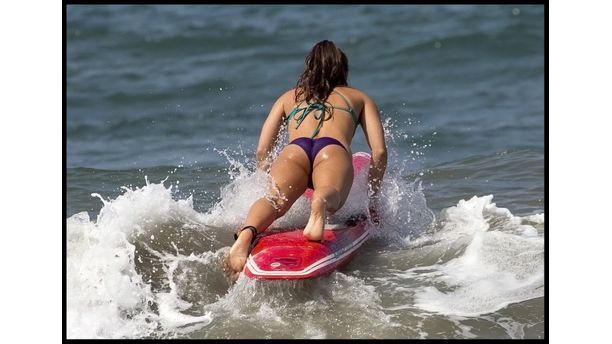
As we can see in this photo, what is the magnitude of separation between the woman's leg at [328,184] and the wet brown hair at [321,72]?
0.47 meters

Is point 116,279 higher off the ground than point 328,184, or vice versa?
point 328,184

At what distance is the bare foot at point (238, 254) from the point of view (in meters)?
5.33

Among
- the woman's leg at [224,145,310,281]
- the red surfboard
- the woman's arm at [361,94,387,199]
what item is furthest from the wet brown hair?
the red surfboard

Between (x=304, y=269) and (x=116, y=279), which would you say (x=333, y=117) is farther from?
(x=116, y=279)

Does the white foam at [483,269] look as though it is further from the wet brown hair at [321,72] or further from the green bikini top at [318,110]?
the wet brown hair at [321,72]

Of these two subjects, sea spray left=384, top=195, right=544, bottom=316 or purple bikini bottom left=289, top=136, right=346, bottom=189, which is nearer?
sea spray left=384, top=195, right=544, bottom=316

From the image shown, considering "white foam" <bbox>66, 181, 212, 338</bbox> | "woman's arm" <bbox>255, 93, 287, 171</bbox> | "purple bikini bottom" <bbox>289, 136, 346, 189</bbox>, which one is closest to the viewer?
"white foam" <bbox>66, 181, 212, 338</bbox>

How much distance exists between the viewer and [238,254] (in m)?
5.34

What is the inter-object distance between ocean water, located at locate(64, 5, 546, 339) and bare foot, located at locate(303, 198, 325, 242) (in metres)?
0.27

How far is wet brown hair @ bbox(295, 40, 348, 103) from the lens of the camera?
241 inches

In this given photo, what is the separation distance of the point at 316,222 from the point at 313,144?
0.70 metres

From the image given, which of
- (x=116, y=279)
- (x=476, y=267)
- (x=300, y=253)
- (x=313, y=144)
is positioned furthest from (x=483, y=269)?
(x=116, y=279)

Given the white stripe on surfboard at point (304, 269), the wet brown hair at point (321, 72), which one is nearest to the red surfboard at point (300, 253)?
the white stripe on surfboard at point (304, 269)

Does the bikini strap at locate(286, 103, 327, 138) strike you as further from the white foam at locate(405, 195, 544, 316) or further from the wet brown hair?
the white foam at locate(405, 195, 544, 316)
